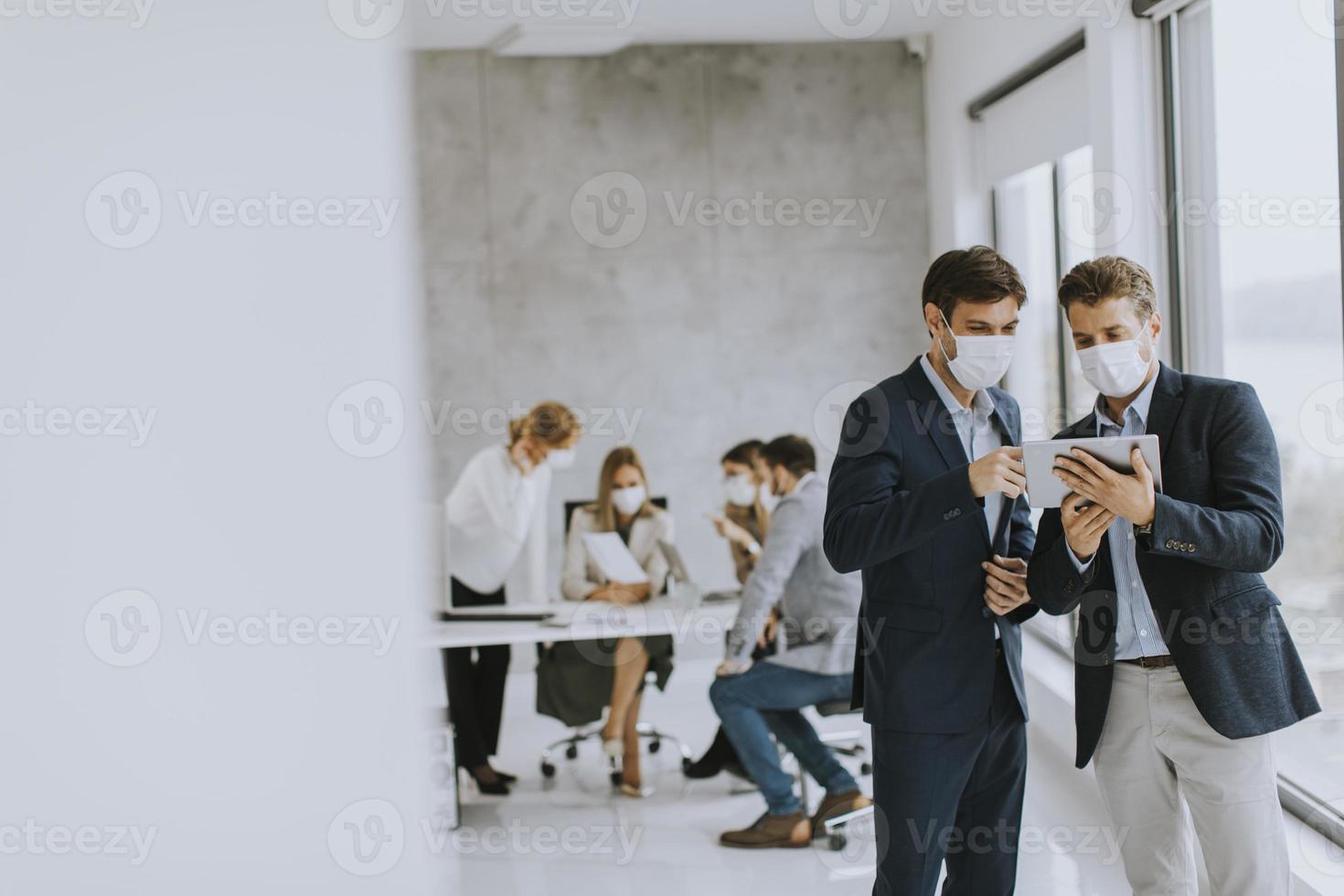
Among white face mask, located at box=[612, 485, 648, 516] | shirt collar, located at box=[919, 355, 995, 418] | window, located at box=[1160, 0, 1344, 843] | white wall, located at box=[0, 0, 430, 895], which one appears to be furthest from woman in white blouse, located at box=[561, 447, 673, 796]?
white wall, located at box=[0, 0, 430, 895]

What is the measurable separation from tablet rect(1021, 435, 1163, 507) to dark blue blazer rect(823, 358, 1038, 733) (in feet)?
0.47

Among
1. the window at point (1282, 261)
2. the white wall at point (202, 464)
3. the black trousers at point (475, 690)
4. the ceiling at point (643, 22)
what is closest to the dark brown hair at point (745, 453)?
the black trousers at point (475, 690)

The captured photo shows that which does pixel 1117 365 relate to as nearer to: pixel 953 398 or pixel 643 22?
pixel 953 398

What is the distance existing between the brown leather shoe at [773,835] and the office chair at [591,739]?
773 mm

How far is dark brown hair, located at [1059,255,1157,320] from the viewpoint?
207 cm

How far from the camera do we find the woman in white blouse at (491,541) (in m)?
4.53

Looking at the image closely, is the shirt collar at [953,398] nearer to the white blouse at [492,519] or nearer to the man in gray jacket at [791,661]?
A: the man in gray jacket at [791,661]

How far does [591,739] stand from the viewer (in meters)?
5.14

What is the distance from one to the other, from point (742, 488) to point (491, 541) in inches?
42.1

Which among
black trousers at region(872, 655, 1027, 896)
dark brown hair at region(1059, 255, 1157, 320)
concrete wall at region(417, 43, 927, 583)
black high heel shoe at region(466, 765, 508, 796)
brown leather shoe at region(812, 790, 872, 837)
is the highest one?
concrete wall at region(417, 43, 927, 583)

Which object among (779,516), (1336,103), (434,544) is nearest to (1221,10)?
(1336,103)

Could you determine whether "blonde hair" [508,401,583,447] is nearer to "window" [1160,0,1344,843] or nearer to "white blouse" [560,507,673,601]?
"white blouse" [560,507,673,601]

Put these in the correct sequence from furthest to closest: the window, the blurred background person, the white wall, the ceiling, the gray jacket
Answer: the ceiling, the blurred background person, the gray jacket, the window, the white wall

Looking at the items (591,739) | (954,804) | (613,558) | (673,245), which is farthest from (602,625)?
(673,245)
